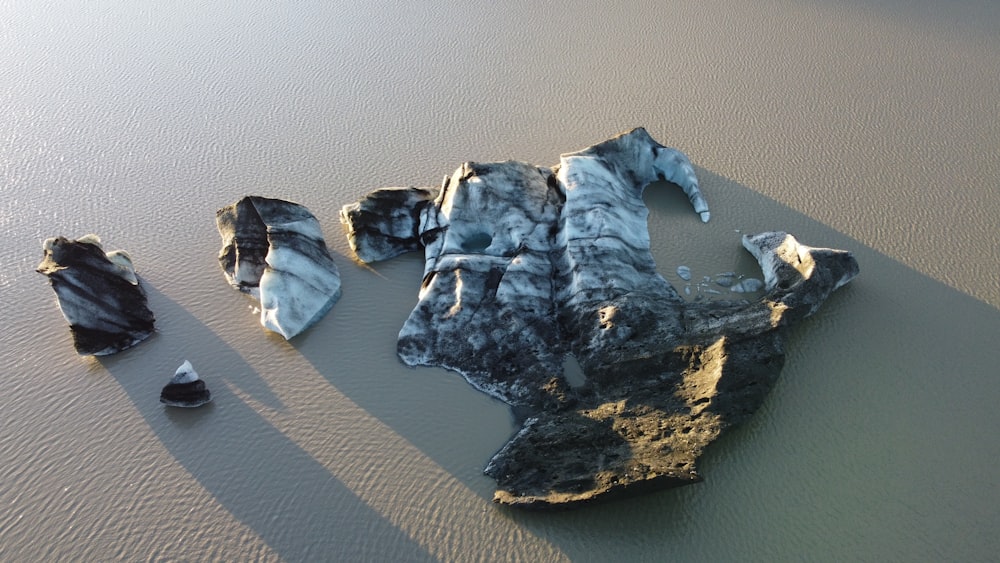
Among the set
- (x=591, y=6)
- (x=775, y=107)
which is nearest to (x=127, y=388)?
(x=775, y=107)

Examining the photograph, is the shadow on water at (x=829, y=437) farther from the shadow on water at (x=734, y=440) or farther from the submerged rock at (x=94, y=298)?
the submerged rock at (x=94, y=298)

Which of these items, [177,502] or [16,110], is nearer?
[177,502]

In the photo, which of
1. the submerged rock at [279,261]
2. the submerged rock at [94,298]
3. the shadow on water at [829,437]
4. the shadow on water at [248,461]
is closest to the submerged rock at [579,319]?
the shadow on water at [829,437]

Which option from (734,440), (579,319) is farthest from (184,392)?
(734,440)

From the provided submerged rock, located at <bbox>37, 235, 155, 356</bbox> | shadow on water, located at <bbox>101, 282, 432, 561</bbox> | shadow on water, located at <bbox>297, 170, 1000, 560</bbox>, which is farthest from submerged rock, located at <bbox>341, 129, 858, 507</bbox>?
submerged rock, located at <bbox>37, 235, 155, 356</bbox>

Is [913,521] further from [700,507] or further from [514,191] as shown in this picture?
[514,191]

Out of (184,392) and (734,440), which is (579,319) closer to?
(734,440)
